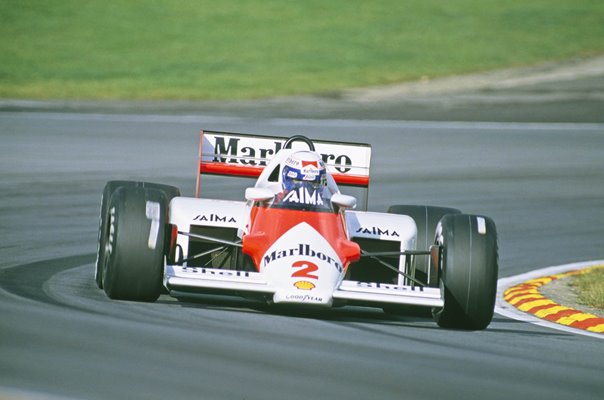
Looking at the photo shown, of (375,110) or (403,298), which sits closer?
(403,298)

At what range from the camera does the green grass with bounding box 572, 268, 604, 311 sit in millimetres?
12070

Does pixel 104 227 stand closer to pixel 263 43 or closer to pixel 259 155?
pixel 259 155

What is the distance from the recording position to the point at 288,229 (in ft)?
33.3

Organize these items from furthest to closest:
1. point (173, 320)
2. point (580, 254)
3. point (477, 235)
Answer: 1. point (580, 254)
2. point (477, 235)
3. point (173, 320)

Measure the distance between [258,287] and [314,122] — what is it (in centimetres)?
1822

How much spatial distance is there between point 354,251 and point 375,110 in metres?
19.9

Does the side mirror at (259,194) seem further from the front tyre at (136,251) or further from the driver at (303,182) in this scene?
the front tyre at (136,251)

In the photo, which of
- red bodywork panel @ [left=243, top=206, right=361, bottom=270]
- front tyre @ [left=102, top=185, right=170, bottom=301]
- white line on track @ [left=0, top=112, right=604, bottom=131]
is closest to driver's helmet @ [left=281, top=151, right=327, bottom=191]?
red bodywork panel @ [left=243, top=206, right=361, bottom=270]

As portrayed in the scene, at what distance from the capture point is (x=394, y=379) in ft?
24.5

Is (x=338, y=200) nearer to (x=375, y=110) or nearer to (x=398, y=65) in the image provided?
(x=375, y=110)

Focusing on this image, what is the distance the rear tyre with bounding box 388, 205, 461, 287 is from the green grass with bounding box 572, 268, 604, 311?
1.49m

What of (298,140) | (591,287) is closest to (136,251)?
(298,140)

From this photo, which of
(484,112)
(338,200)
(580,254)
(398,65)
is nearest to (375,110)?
(484,112)

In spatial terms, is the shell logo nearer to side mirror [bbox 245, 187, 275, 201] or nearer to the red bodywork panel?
the red bodywork panel
